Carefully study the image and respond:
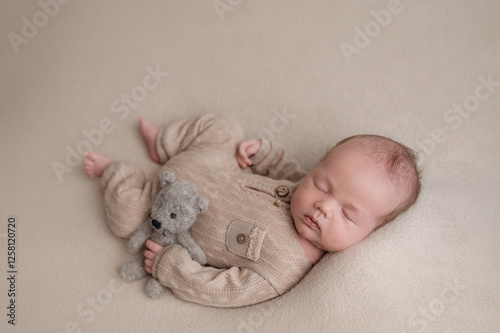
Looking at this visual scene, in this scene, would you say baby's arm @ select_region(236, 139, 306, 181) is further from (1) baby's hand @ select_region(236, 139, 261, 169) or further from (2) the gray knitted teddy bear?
(2) the gray knitted teddy bear

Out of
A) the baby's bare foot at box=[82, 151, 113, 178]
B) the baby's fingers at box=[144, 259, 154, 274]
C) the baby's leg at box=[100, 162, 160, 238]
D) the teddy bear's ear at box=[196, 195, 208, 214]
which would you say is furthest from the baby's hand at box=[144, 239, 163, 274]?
the baby's bare foot at box=[82, 151, 113, 178]

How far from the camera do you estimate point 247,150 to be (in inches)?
71.9

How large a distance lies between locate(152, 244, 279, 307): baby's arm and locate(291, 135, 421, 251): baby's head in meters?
0.24

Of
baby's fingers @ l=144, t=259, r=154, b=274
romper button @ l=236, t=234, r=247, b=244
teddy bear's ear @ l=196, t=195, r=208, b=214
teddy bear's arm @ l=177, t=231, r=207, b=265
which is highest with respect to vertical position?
teddy bear's ear @ l=196, t=195, r=208, b=214

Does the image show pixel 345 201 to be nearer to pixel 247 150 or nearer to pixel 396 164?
pixel 396 164

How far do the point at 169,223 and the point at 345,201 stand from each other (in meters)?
0.59

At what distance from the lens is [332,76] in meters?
1.95

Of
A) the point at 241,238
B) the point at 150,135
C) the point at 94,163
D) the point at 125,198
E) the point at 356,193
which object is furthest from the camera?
the point at 150,135

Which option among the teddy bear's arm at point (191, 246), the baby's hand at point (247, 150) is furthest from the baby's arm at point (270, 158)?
the teddy bear's arm at point (191, 246)

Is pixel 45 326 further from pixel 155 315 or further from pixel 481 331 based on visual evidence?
pixel 481 331

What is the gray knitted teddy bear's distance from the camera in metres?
1.47

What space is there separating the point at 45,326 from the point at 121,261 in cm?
33

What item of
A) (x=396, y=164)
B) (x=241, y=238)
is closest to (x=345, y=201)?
(x=396, y=164)

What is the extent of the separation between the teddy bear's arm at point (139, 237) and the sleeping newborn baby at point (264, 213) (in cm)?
3
